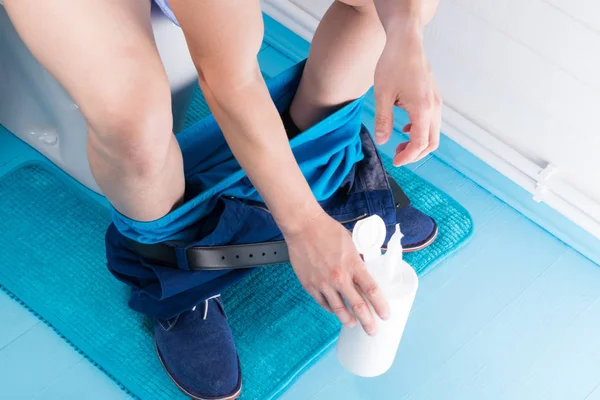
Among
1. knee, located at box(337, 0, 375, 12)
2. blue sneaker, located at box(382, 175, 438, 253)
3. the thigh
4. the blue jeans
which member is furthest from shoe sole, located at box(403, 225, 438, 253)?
the thigh

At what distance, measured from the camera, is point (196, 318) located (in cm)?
131

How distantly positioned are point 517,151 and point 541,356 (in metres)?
0.41

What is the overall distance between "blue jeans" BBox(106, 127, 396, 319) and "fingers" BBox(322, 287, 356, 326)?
0.90 feet

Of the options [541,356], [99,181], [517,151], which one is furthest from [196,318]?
[517,151]

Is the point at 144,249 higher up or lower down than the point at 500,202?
higher up

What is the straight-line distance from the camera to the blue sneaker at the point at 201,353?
1252 mm

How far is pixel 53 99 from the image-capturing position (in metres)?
1.40

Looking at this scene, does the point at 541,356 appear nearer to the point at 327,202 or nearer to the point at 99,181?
the point at 327,202

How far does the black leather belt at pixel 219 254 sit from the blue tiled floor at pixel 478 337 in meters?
0.21

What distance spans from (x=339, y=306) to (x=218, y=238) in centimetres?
30

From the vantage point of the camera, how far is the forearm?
968mm

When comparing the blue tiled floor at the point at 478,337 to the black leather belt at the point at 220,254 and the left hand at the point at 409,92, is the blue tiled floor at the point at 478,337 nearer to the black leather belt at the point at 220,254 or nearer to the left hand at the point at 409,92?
the black leather belt at the point at 220,254

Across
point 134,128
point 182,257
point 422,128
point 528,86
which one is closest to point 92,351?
point 182,257

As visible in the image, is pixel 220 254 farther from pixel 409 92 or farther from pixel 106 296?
pixel 409 92
